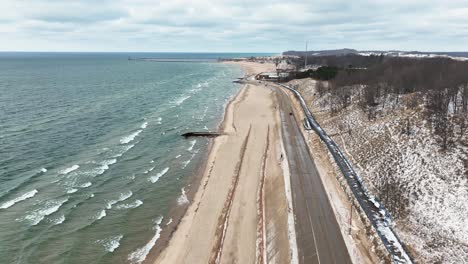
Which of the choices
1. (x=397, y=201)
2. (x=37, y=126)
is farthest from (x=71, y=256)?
(x=37, y=126)

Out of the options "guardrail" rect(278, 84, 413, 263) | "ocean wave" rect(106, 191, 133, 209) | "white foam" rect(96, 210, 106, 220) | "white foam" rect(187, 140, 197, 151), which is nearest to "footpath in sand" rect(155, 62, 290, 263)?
"white foam" rect(187, 140, 197, 151)

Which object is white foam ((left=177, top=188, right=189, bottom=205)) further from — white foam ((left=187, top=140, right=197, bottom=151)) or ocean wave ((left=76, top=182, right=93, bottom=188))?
white foam ((left=187, top=140, right=197, bottom=151))

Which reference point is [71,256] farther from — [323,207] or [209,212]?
[323,207]

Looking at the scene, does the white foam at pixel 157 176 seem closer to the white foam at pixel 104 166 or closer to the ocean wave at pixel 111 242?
the white foam at pixel 104 166

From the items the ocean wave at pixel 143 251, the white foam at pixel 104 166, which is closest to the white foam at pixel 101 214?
the ocean wave at pixel 143 251

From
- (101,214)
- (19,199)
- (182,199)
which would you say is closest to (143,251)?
(101,214)

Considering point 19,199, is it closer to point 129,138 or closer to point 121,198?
point 121,198
